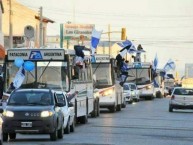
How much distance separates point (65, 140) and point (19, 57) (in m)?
7.55

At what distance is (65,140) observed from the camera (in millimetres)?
24688

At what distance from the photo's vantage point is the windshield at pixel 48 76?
101ft

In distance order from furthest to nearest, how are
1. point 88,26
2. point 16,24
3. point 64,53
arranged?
point 88,26 < point 16,24 < point 64,53

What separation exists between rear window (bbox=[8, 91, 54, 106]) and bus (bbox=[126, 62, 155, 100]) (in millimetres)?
47864

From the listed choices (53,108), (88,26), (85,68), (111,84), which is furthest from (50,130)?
(88,26)

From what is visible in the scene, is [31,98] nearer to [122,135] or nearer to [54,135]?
[54,135]

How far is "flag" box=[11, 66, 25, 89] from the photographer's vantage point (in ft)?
98.2

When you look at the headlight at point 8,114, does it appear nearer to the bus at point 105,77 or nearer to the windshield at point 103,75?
the bus at point 105,77

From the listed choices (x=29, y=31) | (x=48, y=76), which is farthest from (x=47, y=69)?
(x=29, y=31)

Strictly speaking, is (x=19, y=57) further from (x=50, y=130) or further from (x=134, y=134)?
(x=50, y=130)

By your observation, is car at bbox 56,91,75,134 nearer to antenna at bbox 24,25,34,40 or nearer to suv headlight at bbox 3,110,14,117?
suv headlight at bbox 3,110,14,117

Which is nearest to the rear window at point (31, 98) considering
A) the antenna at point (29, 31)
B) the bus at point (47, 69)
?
the bus at point (47, 69)

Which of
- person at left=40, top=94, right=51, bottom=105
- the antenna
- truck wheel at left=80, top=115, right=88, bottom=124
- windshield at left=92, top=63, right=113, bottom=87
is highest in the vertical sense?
the antenna

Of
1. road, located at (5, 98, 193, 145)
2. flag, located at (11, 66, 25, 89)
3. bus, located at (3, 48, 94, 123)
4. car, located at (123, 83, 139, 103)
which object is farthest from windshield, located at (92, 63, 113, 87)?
car, located at (123, 83, 139, 103)
